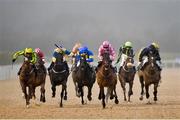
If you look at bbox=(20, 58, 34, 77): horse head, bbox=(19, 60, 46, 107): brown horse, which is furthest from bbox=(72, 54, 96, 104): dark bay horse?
bbox=(20, 58, 34, 77): horse head

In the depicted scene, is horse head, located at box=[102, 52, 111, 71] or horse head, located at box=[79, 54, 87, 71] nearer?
horse head, located at box=[102, 52, 111, 71]

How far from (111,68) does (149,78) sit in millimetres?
2448

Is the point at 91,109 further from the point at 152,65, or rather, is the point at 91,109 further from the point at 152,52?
the point at 152,52

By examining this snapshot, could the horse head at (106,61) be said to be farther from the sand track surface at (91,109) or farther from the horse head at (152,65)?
the horse head at (152,65)

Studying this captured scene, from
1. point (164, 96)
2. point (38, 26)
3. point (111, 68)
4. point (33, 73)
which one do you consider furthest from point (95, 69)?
point (38, 26)

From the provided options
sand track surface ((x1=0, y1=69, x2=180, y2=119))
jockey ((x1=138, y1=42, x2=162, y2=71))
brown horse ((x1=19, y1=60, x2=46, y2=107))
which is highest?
jockey ((x1=138, y1=42, x2=162, y2=71))

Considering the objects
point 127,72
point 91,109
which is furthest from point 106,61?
Result: point 127,72

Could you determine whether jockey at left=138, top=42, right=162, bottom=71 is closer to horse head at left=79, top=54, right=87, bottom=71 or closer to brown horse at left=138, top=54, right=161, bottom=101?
brown horse at left=138, top=54, right=161, bottom=101

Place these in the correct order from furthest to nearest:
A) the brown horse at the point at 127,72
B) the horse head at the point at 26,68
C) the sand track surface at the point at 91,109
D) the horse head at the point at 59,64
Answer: the brown horse at the point at 127,72 → the horse head at the point at 59,64 → the horse head at the point at 26,68 → the sand track surface at the point at 91,109

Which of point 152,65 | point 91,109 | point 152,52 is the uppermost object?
point 152,52

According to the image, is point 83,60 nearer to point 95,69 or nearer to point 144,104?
point 95,69

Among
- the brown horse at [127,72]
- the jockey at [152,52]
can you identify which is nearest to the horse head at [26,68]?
the brown horse at [127,72]

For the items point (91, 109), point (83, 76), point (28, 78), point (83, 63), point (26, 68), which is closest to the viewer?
point (91, 109)

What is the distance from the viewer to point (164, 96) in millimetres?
29969
